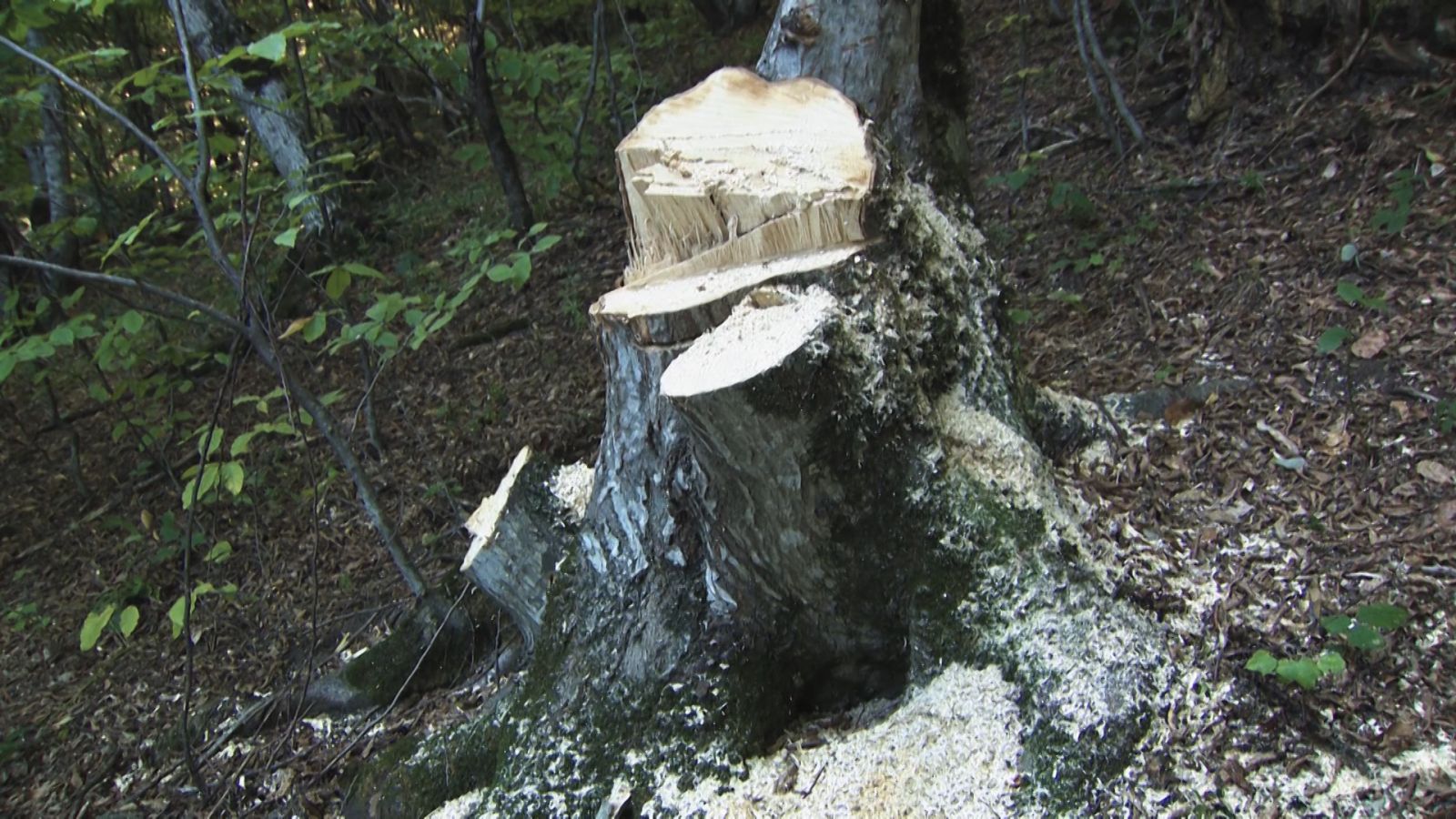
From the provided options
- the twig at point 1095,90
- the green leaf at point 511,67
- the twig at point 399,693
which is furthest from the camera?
the green leaf at point 511,67

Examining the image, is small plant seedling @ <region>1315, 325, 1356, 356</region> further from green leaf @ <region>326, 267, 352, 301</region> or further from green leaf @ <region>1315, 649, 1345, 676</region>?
green leaf @ <region>326, 267, 352, 301</region>

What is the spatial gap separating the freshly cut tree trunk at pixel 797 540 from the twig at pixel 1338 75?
9.28 ft

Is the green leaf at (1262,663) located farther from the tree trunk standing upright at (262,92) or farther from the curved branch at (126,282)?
the tree trunk standing upright at (262,92)

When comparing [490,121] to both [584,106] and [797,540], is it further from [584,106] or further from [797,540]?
[797,540]

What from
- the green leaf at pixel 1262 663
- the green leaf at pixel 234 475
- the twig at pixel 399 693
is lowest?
the twig at pixel 399 693

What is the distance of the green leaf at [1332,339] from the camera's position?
9.46 ft

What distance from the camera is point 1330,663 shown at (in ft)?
5.56

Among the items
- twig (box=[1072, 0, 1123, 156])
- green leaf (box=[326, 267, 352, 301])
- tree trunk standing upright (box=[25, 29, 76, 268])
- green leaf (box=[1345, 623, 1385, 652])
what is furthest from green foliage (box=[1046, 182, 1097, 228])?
tree trunk standing upright (box=[25, 29, 76, 268])

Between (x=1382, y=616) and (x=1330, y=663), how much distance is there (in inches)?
7.6

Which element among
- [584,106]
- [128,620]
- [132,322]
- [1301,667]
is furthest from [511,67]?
[1301,667]

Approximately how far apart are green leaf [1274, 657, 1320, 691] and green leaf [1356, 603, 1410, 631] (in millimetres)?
173

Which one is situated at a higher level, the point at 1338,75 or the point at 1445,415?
the point at 1338,75

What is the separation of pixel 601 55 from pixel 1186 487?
17.2 ft

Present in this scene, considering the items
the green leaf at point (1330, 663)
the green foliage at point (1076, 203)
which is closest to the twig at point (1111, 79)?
the green foliage at point (1076, 203)
